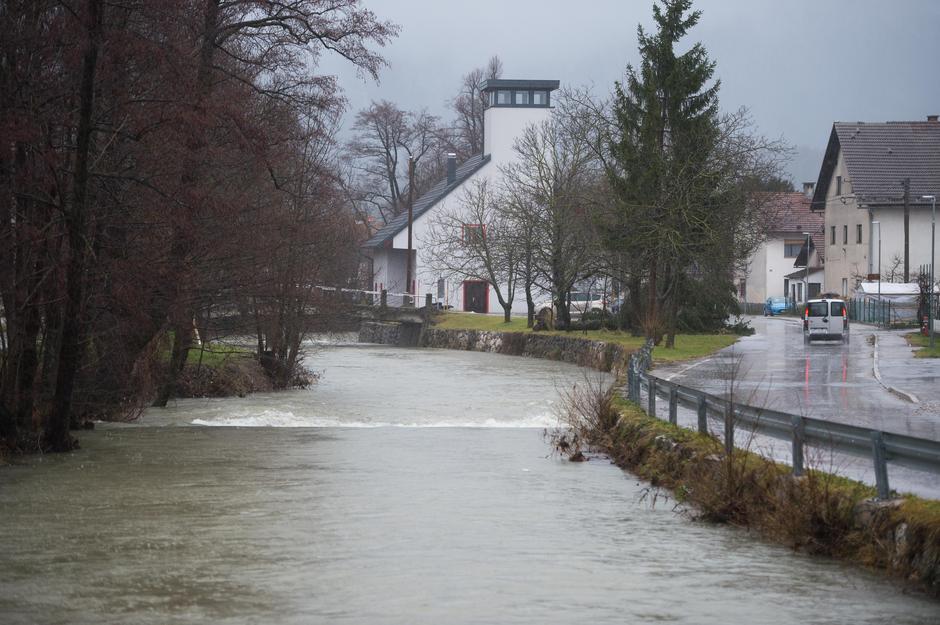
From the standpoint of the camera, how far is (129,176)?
816 inches

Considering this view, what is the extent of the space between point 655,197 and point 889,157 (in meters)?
33.2

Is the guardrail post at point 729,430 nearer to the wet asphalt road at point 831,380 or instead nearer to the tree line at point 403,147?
the wet asphalt road at point 831,380

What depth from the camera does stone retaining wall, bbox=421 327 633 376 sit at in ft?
145

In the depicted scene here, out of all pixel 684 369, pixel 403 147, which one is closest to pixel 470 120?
pixel 403 147

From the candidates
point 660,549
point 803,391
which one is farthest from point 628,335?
point 660,549

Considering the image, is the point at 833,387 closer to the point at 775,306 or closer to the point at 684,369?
the point at 684,369

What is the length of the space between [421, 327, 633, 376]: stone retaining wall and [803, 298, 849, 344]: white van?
840 cm

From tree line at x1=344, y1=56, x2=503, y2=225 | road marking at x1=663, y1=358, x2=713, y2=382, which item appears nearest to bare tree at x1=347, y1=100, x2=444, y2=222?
tree line at x1=344, y1=56, x2=503, y2=225

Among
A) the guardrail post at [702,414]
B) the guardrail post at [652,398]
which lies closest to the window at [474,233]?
the guardrail post at [652,398]

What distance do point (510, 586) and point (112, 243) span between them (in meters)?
14.1

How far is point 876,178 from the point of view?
2864 inches

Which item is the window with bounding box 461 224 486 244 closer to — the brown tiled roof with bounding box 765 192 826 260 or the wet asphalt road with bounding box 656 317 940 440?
the wet asphalt road with bounding box 656 317 940 440

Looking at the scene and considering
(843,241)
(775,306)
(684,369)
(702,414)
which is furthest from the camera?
(775,306)

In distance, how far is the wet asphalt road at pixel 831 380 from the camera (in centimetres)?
2148
